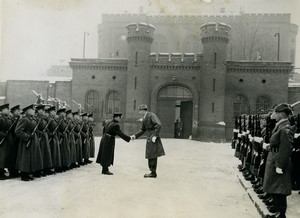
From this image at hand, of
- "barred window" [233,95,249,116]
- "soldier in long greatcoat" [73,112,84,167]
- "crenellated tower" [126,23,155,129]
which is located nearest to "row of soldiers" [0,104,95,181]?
"soldier in long greatcoat" [73,112,84,167]

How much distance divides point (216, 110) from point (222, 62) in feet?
12.1

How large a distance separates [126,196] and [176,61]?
2250 centimetres

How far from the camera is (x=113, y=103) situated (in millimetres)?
30031

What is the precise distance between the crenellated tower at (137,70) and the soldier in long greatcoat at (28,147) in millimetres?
19741

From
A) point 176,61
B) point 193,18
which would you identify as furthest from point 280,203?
point 193,18

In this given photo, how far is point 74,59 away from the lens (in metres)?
29.9

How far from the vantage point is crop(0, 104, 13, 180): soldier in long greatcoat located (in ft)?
27.9

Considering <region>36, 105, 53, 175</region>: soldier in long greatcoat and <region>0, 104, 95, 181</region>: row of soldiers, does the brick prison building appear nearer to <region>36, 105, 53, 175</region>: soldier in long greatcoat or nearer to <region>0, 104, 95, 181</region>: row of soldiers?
<region>0, 104, 95, 181</region>: row of soldiers

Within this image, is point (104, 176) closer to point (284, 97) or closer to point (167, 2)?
point (167, 2)

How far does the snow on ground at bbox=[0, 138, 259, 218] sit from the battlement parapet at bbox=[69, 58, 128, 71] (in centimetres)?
1969

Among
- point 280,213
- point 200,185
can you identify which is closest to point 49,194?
point 200,185

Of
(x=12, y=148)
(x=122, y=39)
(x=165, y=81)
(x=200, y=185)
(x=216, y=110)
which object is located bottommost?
(x=200, y=185)

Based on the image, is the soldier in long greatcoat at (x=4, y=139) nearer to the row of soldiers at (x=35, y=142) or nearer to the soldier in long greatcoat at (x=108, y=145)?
the row of soldiers at (x=35, y=142)

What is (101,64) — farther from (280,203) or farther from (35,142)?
(280,203)
